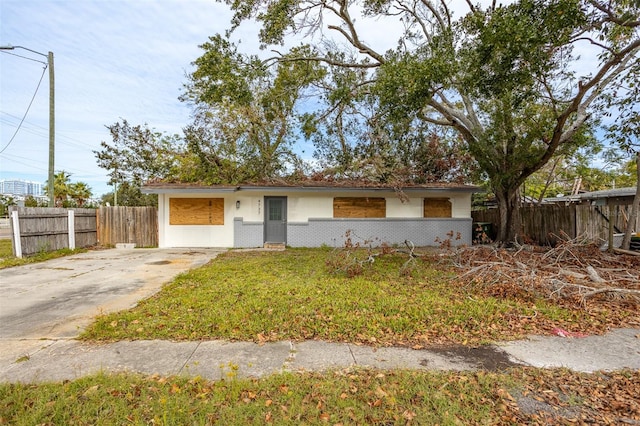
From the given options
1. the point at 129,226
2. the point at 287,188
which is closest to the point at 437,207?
the point at 287,188

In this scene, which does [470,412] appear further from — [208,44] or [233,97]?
[208,44]

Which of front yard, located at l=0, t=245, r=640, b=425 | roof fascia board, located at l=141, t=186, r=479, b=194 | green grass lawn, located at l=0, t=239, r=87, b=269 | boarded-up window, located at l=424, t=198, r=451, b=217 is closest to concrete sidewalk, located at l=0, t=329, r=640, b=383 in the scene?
front yard, located at l=0, t=245, r=640, b=425

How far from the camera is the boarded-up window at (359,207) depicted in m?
12.3

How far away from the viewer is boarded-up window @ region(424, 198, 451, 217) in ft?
41.8

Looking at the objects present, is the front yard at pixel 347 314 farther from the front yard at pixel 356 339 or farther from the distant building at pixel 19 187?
the distant building at pixel 19 187

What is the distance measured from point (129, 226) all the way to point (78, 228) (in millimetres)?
1613

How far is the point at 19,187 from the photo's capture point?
143ft

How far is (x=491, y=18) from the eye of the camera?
6.11 meters

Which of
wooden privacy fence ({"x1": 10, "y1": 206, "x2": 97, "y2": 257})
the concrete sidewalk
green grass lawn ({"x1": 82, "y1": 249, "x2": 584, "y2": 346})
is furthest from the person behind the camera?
wooden privacy fence ({"x1": 10, "y1": 206, "x2": 97, "y2": 257})

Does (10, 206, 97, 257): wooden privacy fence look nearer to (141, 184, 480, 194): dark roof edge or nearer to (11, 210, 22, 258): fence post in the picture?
(11, 210, 22, 258): fence post

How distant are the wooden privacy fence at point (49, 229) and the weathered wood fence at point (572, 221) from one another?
16074mm

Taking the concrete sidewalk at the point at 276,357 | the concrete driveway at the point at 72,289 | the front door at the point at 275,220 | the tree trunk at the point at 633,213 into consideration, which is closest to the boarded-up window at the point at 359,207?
the front door at the point at 275,220

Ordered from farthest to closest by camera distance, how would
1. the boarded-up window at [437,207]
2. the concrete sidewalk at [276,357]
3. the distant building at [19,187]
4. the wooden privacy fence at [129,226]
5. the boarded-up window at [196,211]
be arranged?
the distant building at [19,187] → the boarded-up window at [437,207] → the wooden privacy fence at [129,226] → the boarded-up window at [196,211] → the concrete sidewalk at [276,357]

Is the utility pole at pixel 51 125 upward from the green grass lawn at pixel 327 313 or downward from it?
upward
